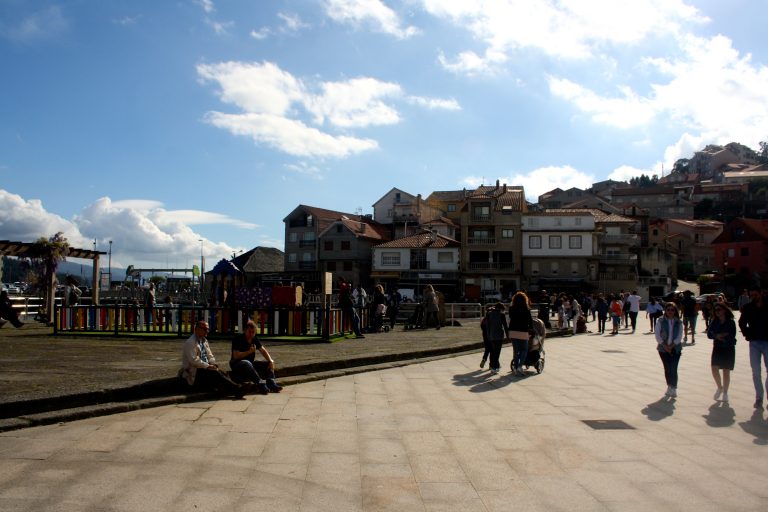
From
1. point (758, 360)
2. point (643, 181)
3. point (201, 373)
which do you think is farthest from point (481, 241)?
point (643, 181)

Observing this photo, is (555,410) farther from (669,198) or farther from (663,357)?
(669,198)

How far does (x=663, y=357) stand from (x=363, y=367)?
526 centimetres

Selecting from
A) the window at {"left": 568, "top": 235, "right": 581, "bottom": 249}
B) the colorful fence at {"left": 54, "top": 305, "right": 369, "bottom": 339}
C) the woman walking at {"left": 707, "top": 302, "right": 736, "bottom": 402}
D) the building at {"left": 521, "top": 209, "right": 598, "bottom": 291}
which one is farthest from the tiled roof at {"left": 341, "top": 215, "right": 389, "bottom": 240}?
the woman walking at {"left": 707, "top": 302, "right": 736, "bottom": 402}

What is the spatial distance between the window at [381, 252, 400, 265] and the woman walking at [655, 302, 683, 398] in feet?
162

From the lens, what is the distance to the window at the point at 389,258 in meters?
59.0

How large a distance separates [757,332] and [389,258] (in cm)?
5069

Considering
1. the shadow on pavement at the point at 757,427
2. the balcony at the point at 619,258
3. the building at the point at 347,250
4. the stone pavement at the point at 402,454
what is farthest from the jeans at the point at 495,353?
the balcony at the point at 619,258

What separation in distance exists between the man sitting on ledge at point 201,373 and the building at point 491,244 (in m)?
49.0

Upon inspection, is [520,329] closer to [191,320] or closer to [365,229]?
[191,320]

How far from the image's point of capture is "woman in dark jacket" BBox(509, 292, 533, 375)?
11.5 m

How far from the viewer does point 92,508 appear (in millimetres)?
4352

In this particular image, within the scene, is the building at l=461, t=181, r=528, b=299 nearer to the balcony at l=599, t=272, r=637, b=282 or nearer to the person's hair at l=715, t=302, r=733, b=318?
the balcony at l=599, t=272, r=637, b=282

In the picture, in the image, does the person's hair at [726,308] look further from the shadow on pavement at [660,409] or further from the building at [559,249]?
the building at [559,249]

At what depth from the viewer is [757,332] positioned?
8.73 m
